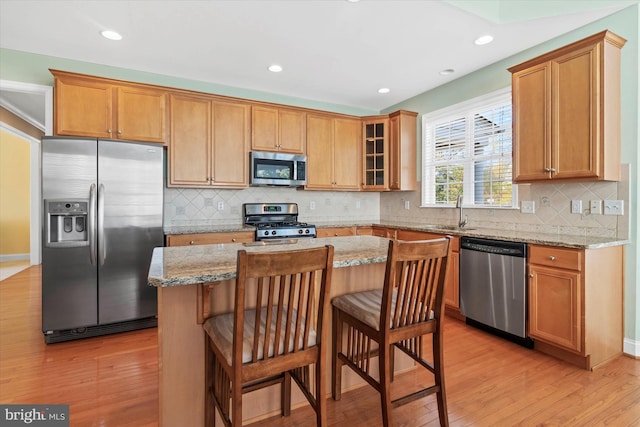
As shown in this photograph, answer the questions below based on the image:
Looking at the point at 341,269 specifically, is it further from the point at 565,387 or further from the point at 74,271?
the point at 74,271

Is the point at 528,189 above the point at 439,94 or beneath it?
beneath

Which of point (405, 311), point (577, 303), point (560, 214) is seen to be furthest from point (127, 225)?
point (560, 214)

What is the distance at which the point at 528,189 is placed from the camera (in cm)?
321

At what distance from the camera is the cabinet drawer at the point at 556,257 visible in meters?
2.31

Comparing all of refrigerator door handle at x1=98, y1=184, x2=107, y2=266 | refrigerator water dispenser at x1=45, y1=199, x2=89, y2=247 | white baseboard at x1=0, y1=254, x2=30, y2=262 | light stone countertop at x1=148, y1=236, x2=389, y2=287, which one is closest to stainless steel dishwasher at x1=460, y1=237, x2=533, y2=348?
light stone countertop at x1=148, y1=236, x2=389, y2=287

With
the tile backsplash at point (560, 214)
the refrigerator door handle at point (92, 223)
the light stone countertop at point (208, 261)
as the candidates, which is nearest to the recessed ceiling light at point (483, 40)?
the tile backsplash at point (560, 214)

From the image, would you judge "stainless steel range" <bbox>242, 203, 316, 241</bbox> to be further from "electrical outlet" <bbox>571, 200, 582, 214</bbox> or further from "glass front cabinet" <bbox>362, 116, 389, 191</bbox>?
"electrical outlet" <bbox>571, 200, 582, 214</bbox>

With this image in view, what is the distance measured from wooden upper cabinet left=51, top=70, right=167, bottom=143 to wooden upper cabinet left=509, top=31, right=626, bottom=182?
12.0ft

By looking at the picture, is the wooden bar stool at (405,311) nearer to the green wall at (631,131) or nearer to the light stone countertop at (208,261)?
the light stone countertop at (208,261)

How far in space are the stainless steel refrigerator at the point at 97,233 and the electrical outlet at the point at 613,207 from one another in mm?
3970

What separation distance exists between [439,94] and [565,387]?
136 inches

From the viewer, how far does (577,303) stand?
91.1 inches

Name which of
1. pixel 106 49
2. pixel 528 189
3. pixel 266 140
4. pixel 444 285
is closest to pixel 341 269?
pixel 444 285

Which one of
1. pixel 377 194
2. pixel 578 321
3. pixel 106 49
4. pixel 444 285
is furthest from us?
pixel 377 194
